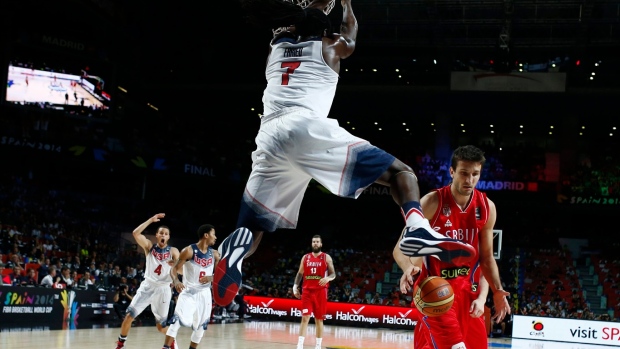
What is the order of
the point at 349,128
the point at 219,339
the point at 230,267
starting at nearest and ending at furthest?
the point at 230,267
the point at 219,339
the point at 349,128

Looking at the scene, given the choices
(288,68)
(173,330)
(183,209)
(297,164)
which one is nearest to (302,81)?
(288,68)

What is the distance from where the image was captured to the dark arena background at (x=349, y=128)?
2925 cm

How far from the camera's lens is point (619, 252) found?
3541 centimetres

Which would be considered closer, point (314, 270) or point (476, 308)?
point (476, 308)

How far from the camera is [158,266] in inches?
538

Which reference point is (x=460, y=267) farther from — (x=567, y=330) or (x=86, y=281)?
(x=567, y=330)

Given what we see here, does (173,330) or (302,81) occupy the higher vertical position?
(302,81)

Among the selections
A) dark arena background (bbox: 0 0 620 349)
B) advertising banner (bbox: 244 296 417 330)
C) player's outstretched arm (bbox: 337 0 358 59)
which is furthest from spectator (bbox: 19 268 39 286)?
player's outstretched arm (bbox: 337 0 358 59)

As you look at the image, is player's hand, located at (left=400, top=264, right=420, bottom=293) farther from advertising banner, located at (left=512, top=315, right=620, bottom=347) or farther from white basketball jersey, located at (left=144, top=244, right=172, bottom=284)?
advertising banner, located at (left=512, top=315, right=620, bottom=347)

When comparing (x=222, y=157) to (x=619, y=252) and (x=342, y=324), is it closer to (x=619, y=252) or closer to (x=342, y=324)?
(x=342, y=324)

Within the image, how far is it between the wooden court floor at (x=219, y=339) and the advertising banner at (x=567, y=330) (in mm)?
763

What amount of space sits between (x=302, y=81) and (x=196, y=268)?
315 inches

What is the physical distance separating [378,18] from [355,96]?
580 cm

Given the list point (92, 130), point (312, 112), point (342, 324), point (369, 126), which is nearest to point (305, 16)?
point (312, 112)
